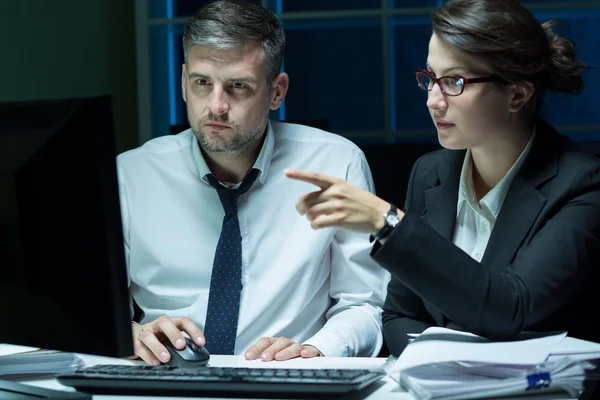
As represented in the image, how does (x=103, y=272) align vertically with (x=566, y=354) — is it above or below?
above

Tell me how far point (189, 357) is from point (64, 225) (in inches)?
16.8

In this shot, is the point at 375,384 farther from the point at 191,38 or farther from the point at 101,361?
the point at 191,38

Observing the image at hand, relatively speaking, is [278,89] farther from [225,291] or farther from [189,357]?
[189,357]

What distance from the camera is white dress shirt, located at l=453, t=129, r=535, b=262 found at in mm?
1685

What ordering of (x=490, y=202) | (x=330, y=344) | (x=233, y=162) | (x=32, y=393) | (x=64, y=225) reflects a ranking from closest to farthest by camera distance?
(x=64, y=225), (x=32, y=393), (x=490, y=202), (x=330, y=344), (x=233, y=162)

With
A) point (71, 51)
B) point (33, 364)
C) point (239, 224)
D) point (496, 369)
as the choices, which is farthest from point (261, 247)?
point (71, 51)

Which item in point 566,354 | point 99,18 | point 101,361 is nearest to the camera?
point 566,354

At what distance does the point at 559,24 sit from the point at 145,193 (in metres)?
1.03

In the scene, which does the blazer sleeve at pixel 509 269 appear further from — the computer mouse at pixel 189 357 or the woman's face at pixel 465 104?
the computer mouse at pixel 189 357

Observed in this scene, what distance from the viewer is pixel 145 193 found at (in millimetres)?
2156

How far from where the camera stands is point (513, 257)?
1.58 m

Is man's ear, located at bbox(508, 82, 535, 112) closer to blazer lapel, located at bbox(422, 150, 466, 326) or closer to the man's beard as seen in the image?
blazer lapel, located at bbox(422, 150, 466, 326)

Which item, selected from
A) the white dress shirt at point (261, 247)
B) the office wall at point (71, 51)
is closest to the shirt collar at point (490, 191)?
the white dress shirt at point (261, 247)

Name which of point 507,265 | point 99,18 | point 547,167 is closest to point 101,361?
point 507,265
